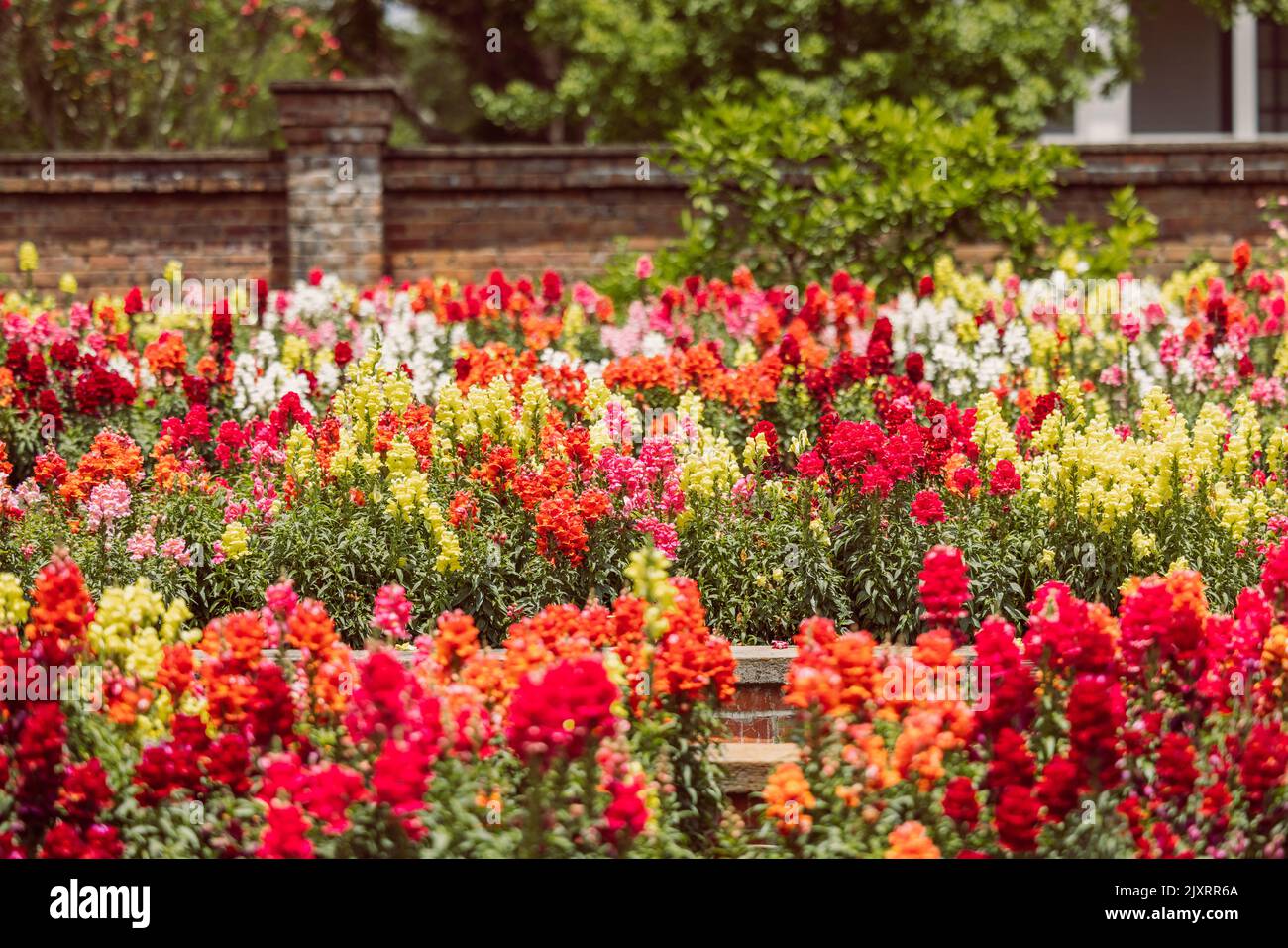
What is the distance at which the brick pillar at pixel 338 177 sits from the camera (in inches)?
467

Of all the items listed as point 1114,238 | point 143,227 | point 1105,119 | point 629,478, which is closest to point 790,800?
point 629,478

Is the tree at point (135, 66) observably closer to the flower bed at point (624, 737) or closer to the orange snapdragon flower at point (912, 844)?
→ the flower bed at point (624, 737)

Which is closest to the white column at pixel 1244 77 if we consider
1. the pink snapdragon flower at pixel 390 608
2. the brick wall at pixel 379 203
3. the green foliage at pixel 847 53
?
the green foliage at pixel 847 53

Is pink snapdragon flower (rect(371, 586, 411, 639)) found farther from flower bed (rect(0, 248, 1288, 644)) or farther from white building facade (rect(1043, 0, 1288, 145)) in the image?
white building facade (rect(1043, 0, 1288, 145))

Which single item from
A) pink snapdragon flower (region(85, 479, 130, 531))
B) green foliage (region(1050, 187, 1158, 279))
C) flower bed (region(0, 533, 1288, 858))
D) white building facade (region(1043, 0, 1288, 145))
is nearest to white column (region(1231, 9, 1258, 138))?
white building facade (region(1043, 0, 1288, 145))

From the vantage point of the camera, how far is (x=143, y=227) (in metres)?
12.2

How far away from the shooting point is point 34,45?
15750mm

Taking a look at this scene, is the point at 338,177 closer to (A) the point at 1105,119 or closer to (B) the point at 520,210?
(B) the point at 520,210

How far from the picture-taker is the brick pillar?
1187 cm

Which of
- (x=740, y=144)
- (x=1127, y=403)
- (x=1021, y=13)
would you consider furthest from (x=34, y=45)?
(x=1127, y=403)

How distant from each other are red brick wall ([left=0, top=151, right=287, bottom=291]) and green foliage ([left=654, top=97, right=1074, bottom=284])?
11.8 ft

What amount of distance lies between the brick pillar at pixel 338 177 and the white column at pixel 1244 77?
1075cm

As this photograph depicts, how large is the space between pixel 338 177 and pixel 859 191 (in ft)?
13.5

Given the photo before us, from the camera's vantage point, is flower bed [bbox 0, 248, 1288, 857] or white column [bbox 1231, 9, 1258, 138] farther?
white column [bbox 1231, 9, 1258, 138]
